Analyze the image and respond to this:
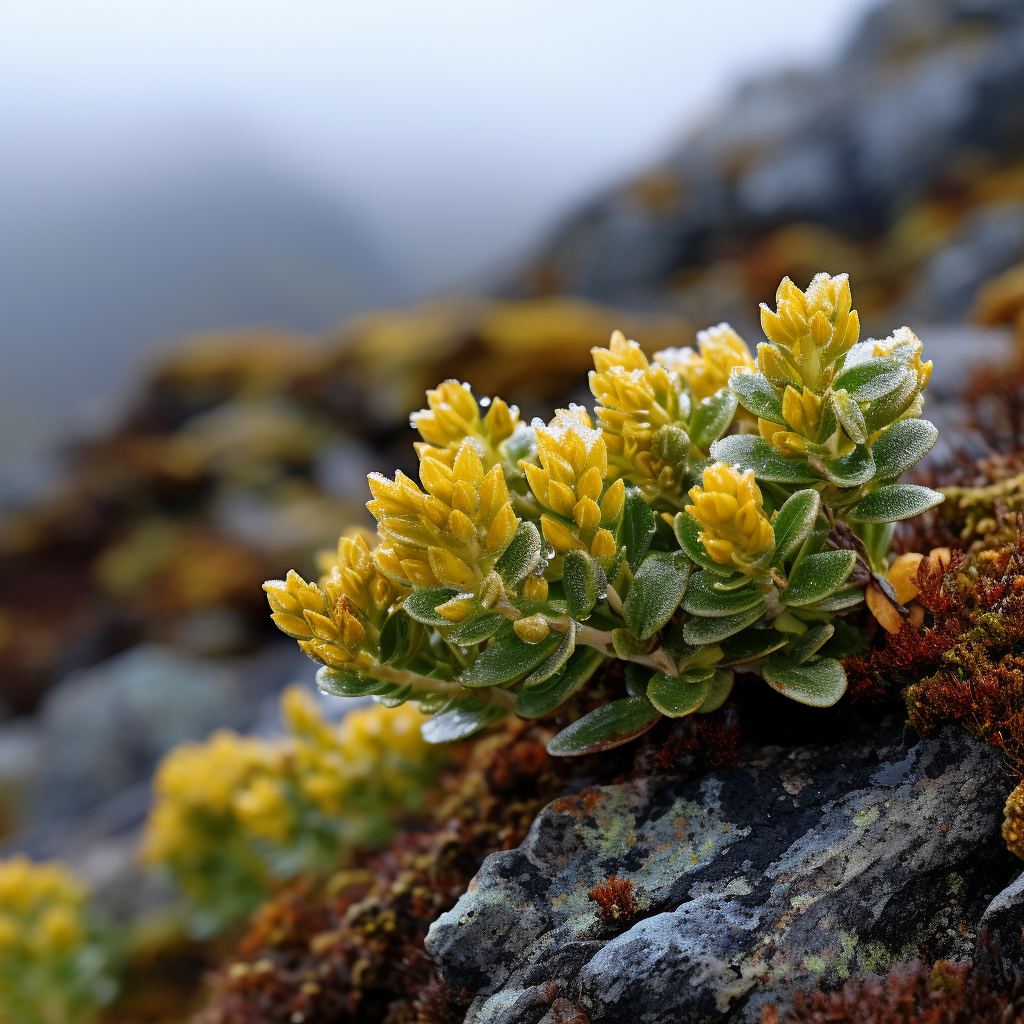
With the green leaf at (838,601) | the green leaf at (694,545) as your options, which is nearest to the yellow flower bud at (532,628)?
the green leaf at (694,545)

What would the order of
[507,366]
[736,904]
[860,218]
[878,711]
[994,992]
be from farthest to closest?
[860,218] < [507,366] < [878,711] < [736,904] < [994,992]

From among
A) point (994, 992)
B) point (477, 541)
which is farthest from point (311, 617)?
point (994, 992)

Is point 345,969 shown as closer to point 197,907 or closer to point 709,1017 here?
point 709,1017

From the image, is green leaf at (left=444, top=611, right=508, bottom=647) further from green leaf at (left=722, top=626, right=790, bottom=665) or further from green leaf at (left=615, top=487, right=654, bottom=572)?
green leaf at (left=722, top=626, right=790, bottom=665)

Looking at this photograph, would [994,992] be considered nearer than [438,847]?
Yes

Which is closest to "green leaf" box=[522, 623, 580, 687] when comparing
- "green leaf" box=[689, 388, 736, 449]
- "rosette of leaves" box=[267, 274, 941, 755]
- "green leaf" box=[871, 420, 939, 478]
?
"rosette of leaves" box=[267, 274, 941, 755]

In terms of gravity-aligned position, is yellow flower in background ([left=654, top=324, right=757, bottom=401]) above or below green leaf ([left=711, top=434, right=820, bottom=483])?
above

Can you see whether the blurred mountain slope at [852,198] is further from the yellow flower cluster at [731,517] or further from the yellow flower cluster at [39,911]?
the yellow flower cluster at [39,911]

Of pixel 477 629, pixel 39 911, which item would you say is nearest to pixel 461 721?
pixel 477 629

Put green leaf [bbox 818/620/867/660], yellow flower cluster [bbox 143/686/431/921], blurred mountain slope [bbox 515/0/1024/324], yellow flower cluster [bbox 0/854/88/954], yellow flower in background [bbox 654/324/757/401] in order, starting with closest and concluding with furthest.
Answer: green leaf [bbox 818/620/867/660]
yellow flower in background [bbox 654/324/757/401]
yellow flower cluster [bbox 143/686/431/921]
yellow flower cluster [bbox 0/854/88/954]
blurred mountain slope [bbox 515/0/1024/324]
